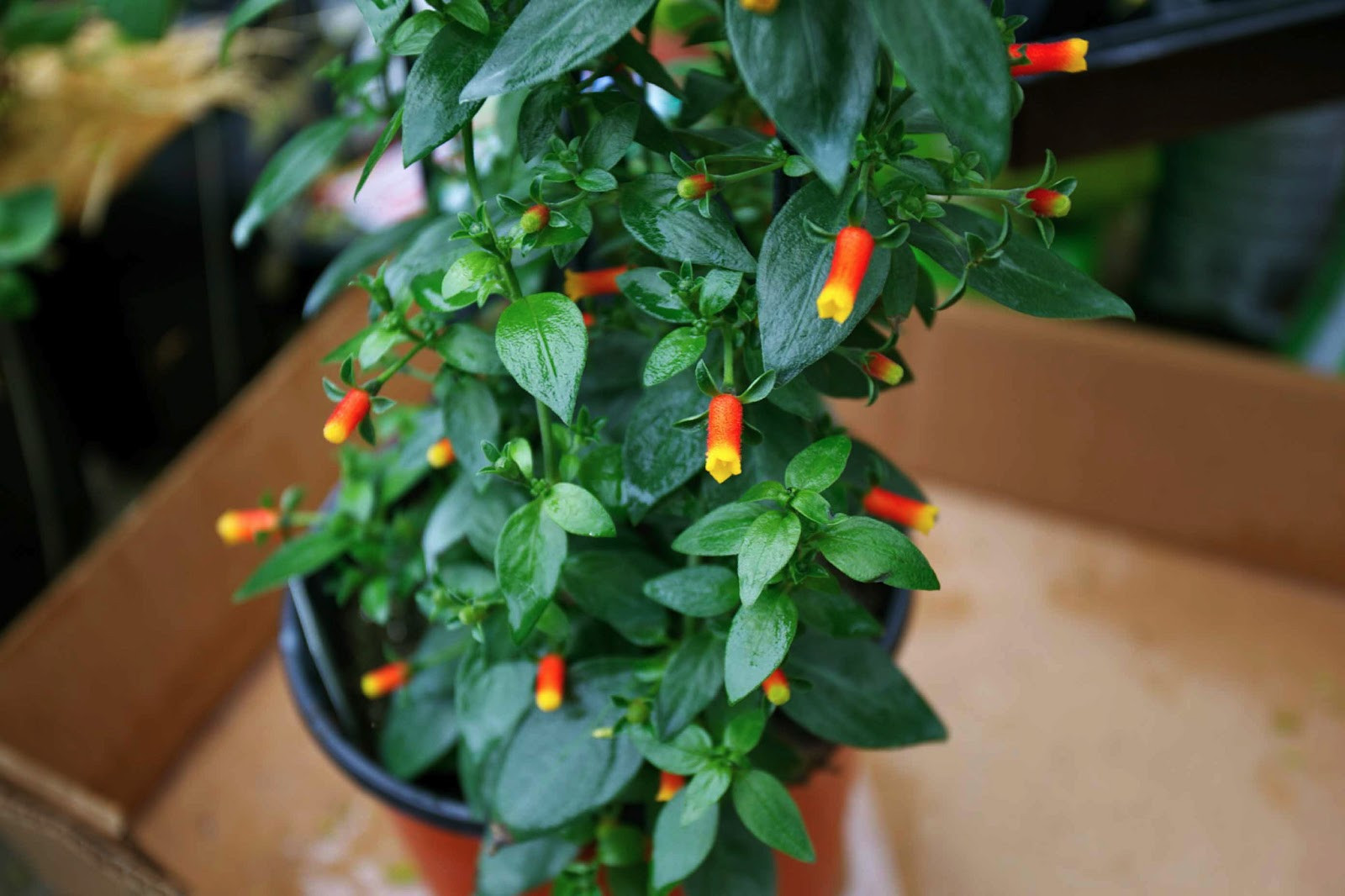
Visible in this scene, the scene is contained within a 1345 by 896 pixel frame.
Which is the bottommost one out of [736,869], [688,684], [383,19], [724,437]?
[736,869]

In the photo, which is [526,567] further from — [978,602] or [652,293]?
[978,602]

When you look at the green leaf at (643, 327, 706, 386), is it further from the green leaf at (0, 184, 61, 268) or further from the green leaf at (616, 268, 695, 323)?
the green leaf at (0, 184, 61, 268)

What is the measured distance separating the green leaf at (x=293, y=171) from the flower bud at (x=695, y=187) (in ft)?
0.67

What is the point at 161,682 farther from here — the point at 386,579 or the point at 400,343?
the point at 400,343

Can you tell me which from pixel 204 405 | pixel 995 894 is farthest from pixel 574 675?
pixel 204 405

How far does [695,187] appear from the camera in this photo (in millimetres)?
305

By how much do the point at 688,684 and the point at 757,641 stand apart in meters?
0.07

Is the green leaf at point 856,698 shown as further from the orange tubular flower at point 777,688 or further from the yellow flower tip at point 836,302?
the yellow flower tip at point 836,302

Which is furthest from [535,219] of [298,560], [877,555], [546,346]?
[298,560]

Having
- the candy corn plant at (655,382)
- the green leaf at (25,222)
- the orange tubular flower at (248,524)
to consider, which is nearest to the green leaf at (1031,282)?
the candy corn plant at (655,382)

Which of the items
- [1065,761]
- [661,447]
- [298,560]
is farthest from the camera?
[1065,761]

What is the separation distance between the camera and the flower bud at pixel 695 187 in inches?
12.0

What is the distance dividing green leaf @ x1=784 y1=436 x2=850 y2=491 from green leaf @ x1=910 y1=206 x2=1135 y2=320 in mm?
61

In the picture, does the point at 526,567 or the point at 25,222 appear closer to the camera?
the point at 526,567
